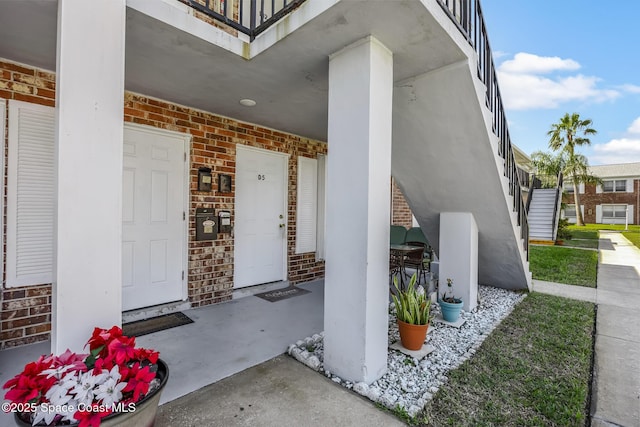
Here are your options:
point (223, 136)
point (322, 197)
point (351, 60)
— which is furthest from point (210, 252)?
point (351, 60)

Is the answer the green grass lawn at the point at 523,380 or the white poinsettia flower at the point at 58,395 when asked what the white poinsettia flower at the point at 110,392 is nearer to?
the white poinsettia flower at the point at 58,395

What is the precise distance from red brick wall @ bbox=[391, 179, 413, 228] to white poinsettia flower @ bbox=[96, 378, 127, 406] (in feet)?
20.5

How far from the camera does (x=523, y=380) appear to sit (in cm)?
226

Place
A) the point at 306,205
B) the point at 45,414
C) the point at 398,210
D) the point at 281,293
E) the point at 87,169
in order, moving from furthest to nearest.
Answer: the point at 398,210, the point at 306,205, the point at 281,293, the point at 87,169, the point at 45,414

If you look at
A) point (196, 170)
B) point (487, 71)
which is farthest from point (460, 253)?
point (196, 170)

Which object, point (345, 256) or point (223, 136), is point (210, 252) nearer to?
point (223, 136)

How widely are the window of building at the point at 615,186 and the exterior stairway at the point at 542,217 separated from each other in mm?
17483

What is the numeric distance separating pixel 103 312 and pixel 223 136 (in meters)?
2.83

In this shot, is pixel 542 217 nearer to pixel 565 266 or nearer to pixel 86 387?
pixel 565 266

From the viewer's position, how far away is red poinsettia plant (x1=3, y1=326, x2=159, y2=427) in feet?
3.85

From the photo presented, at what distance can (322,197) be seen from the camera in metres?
5.30

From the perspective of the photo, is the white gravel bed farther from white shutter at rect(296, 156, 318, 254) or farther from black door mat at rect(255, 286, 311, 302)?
white shutter at rect(296, 156, 318, 254)

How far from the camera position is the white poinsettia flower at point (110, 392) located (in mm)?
1242

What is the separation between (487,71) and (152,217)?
3998 millimetres
